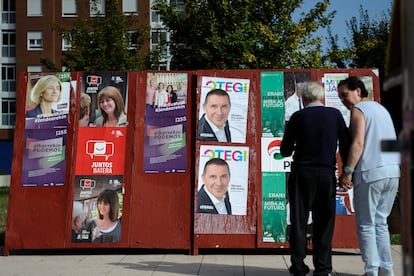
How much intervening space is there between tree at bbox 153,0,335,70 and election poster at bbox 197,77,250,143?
12541 millimetres

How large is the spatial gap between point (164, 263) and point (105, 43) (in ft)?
60.2

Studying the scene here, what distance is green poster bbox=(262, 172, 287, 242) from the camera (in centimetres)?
859

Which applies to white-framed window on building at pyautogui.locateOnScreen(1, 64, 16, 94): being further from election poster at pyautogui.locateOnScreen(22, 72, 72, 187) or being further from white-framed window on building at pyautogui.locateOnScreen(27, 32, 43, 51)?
election poster at pyautogui.locateOnScreen(22, 72, 72, 187)

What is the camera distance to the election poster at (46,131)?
8969 mm

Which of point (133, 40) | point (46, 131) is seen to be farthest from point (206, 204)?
point (133, 40)

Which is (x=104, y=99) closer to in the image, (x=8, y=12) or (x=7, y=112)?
(x=7, y=112)

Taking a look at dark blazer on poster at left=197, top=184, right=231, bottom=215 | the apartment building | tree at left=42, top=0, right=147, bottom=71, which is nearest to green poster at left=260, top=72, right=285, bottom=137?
dark blazer on poster at left=197, top=184, right=231, bottom=215

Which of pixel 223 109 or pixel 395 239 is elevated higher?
pixel 223 109

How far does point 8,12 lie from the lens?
56.5 metres

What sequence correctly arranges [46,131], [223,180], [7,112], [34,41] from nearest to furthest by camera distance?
1. [223,180]
2. [46,131]
3. [34,41]
4. [7,112]

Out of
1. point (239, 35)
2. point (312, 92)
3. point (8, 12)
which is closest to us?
point (312, 92)

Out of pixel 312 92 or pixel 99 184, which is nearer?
pixel 312 92

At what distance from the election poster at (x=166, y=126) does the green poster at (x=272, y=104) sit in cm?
102

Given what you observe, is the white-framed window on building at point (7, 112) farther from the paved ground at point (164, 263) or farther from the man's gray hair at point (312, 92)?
the man's gray hair at point (312, 92)
